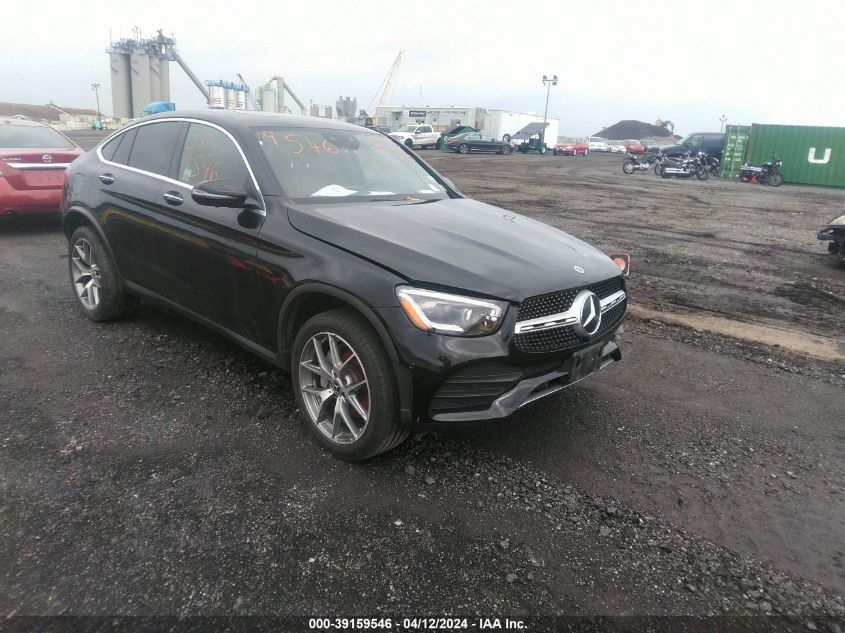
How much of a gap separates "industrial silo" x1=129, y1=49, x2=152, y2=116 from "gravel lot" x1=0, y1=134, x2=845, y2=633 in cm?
11417

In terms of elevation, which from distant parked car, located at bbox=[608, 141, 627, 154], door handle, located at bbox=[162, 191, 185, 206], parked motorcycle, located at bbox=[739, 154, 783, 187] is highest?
distant parked car, located at bbox=[608, 141, 627, 154]

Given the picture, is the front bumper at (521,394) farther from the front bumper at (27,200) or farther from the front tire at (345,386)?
the front bumper at (27,200)

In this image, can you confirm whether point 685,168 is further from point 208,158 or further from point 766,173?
point 208,158

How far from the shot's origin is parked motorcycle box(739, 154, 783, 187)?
27438mm

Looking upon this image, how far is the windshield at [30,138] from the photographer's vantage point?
8266 millimetres

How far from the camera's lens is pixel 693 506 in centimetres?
283

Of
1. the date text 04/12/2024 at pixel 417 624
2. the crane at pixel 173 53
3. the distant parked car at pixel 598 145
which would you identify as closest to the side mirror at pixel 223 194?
the date text 04/12/2024 at pixel 417 624

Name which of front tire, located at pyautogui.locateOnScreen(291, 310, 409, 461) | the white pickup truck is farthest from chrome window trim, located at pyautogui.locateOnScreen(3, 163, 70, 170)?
the white pickup truck

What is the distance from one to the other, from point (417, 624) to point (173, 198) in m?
3.07

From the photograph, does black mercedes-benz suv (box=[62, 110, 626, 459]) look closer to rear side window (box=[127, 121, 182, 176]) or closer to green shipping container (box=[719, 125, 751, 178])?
rear side window (box=[127, 121, 182, 176])

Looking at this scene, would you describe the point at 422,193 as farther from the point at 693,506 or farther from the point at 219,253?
the point at 693,506

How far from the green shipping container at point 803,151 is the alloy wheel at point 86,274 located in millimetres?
33391

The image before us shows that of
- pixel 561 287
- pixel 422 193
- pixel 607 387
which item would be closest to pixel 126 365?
pixel 422 193

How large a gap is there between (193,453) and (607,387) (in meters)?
2.70
